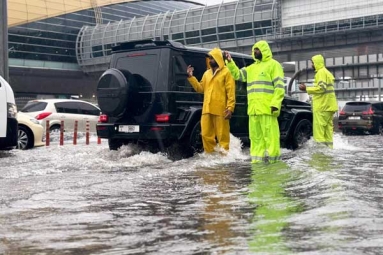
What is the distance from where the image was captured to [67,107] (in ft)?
61.5

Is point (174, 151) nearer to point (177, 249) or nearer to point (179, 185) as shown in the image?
point (179, 185)

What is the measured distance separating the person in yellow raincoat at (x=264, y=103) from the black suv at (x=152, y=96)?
1.23 meters

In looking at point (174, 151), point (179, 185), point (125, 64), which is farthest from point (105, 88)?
point (179, 185)

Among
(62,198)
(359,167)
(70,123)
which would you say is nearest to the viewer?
(62,198)

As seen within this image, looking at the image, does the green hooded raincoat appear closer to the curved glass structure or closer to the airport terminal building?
the airport terminal building

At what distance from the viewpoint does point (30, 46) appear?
5981 centimetres

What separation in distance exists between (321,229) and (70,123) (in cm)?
1586

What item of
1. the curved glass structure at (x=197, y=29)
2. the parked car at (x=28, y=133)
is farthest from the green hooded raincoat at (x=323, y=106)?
the curved glass structure at (x=197, y=29)

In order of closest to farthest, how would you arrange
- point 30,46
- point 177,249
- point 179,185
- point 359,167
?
point 177,249 < point 179,185 < point 359,167 < point 30,46

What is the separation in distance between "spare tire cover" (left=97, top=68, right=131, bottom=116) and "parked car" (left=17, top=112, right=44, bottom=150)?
4684mm

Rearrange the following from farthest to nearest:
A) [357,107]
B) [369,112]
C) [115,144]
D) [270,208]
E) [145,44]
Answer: [357,107]
[369,112]
[115,144]
[145,44]
[270,208]

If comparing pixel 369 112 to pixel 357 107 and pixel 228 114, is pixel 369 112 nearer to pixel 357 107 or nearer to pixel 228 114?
pixel 357 107

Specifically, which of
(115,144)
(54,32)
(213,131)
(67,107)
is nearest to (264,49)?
(213,131)

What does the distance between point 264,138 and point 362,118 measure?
16.6 metres
